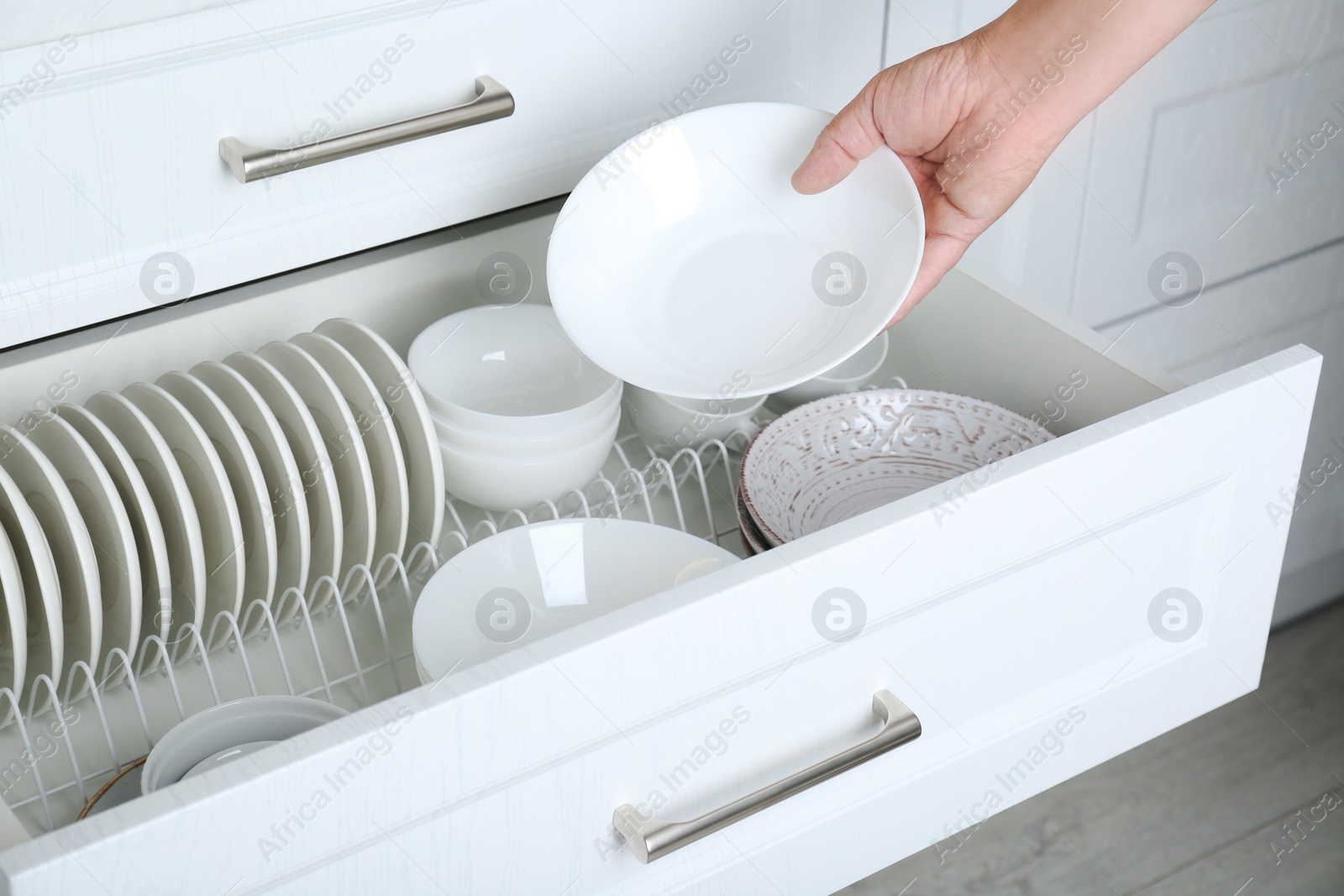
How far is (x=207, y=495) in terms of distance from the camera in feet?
2.65

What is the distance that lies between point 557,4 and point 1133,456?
0.50m

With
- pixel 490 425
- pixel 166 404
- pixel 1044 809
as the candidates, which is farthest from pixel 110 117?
pixel 1044 809

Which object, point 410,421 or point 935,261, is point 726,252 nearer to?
point 935,261

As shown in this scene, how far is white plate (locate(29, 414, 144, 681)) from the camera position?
0.73 metres

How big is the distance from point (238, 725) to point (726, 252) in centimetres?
47

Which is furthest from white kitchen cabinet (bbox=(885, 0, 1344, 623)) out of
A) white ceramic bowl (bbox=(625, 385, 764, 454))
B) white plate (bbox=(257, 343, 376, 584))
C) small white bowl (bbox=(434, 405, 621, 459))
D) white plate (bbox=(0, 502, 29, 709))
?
white plate (bbox=(0, 502, 29, 709))

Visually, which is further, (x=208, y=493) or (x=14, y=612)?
(x=208, y=493)

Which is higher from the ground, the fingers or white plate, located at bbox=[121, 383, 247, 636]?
the fingers

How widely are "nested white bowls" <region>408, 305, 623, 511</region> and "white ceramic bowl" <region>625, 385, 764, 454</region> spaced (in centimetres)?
3

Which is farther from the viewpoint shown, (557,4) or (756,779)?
(557,4)

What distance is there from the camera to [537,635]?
0.78 meters

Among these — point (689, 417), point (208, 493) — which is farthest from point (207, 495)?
point (689, 417)

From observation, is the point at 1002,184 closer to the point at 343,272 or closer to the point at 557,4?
the point at 557,4

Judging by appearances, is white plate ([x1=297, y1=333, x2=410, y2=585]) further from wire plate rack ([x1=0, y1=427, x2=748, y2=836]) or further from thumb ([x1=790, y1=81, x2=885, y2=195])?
thumb ([x1=790, y1=81, x2=885, y2=195])
